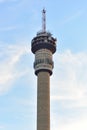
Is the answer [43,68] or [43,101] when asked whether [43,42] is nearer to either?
[43,68]

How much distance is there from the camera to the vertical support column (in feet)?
313

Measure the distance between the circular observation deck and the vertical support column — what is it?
31.5 feet

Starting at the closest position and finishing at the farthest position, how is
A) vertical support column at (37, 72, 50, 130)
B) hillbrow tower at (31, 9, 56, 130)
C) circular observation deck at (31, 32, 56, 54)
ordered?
vertical support column at (37, 72, 50, 130) < hillbrow tower at (31, 9, 56, 130) < circular observation deck at (31, 32, 56, 54)

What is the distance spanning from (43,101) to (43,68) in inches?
441

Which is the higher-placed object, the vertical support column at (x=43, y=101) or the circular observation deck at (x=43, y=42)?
the circular observation deck at (x=43, y=42)

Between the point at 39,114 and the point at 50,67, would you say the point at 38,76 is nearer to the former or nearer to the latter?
the point at 50,67

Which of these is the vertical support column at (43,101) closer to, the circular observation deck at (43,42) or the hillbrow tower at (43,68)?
the hillbrow tower at (43,68)

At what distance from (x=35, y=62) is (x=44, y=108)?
16.8 m

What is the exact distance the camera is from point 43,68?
103125 millimetres

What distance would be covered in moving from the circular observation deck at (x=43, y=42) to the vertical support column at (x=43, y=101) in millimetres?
9594

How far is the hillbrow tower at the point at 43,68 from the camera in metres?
96.4

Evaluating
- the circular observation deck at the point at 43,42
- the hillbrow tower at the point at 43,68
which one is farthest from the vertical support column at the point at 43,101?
the circular observation deck at the point at 43,42

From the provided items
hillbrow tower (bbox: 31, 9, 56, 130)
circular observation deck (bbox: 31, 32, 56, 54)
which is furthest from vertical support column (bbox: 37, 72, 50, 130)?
circular observation deck (bbox: 31, 32, 56, 54)

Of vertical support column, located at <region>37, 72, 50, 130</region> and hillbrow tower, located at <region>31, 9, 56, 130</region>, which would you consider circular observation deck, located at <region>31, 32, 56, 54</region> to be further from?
vertical support column, located at <region>37, 72, 50, 130</region>
